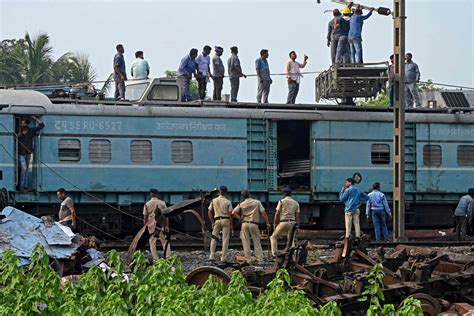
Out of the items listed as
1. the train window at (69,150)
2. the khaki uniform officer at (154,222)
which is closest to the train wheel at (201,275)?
the khaki uniform officer at (154,222)

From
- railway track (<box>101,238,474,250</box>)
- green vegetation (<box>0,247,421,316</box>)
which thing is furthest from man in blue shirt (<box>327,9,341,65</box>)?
green vegetation (<box>0,247,421,316</box>)

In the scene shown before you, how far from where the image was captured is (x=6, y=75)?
4931cm

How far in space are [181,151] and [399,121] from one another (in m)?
5.42

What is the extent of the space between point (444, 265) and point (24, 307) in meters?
8.29

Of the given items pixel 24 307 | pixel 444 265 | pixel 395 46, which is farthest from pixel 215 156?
pixel 24 307

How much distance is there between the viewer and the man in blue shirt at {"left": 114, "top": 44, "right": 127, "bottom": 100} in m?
26.8

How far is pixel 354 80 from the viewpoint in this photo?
90.1ft

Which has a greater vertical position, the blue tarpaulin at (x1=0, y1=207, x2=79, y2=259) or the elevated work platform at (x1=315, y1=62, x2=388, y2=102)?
the elevated work platform at (x1=315, y1=62, x2=388, y2=102)

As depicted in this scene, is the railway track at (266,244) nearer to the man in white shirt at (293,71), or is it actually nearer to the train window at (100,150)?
the train window at (100,150)

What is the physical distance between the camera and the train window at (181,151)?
85.4 ft

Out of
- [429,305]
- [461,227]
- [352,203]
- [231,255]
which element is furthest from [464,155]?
[429,305]

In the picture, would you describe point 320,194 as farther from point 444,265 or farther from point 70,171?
point 444,265

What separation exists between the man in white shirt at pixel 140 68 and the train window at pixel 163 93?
3.19 feet

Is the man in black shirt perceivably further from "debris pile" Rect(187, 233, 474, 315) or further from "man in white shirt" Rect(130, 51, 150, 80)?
"debris pile" Rect(187, 233, 474, 315)
